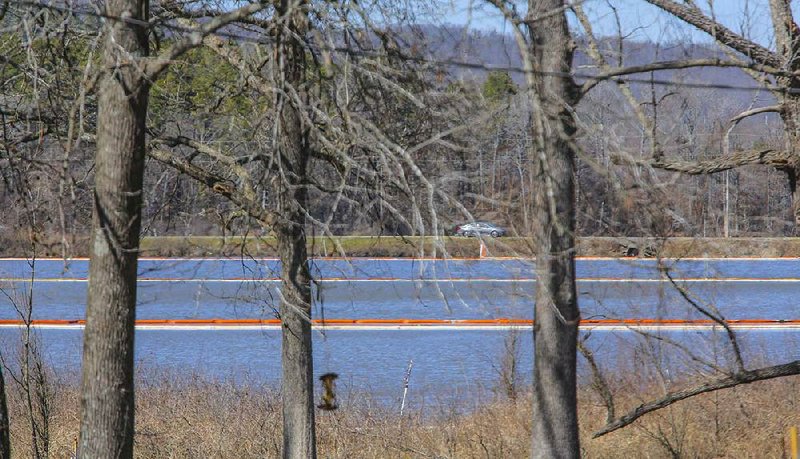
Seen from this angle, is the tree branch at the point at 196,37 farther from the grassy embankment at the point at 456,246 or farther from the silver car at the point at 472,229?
the silver car at the point at 472,229

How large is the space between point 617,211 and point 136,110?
4127mm

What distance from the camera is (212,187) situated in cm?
808

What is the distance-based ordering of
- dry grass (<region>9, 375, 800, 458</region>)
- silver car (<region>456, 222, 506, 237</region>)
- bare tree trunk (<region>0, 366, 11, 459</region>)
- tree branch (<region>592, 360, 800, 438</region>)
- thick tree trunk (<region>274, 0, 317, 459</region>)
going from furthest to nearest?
dry grass (<region>9, 375, 800, 458</region>)
tree branch (<region>592, 360, 800, 438</region>)
bare tree trunk (<region>0, 366, 11, 459</region>)
thick tree trunk (<region>274, 0, 317, 459</region>)
silver car (<region>456, 222, 506, 237</region>)

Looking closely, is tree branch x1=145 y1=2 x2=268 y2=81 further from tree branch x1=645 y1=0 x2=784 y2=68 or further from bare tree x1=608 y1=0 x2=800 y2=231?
tree branch x1=645 y1=0 x2=784 y2=68

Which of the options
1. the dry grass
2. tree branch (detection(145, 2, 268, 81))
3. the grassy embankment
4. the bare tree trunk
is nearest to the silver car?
the grassy embankment

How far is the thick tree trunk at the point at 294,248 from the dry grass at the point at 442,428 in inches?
75.5

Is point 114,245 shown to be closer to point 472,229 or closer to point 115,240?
point 115,240

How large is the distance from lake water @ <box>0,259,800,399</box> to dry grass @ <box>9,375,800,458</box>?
706 mm

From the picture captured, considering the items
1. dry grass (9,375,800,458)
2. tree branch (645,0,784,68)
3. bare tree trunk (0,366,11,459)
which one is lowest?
dry grass (9,375,800,458)

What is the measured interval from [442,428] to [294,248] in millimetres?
3767

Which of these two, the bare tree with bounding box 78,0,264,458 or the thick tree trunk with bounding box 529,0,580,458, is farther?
the thick tree trunk with bounding box 529,0,580,458

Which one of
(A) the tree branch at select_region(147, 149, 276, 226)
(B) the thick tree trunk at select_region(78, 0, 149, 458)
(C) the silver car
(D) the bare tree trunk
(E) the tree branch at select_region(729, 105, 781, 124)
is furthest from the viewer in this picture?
(E) the tree branch at select_region(729, 105, 781, 124)

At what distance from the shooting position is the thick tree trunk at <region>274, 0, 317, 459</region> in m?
6.72

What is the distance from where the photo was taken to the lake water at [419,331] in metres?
8.87
